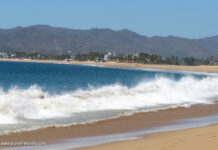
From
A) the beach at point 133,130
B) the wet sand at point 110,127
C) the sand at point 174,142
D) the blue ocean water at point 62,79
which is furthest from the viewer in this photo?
the blue ocean water at point 62,79

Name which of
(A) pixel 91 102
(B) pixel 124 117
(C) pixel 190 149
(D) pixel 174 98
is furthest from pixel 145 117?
(D) pixel 174 98

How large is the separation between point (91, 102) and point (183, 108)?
5.16 metres

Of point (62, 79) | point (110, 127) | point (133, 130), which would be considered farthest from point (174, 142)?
point (62, 79)

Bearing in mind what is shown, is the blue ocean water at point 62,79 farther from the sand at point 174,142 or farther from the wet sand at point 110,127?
the sand at point 174,142

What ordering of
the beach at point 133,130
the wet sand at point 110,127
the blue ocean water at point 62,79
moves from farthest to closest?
the blue ocean water at point 62,79, the wet sand at point 110,127, the beach at point 133,130

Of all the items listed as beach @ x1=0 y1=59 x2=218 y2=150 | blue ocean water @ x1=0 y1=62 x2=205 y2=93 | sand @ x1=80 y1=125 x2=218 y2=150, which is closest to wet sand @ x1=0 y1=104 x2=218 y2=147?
beach @ x1=0 y1=59 x2=218 y2=150

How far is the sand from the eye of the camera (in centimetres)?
1138

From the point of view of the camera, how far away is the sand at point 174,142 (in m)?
11.4

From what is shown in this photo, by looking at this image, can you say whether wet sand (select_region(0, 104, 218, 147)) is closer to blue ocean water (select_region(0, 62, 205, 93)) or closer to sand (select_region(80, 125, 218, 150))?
sand (select_region(80, 125, 218, 150))

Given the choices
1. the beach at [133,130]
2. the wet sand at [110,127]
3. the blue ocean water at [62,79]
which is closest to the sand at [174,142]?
the beach at [133,130]

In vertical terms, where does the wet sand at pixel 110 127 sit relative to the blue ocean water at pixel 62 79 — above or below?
above

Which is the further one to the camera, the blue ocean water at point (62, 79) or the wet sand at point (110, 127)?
the blue ocean water at point (62, 79)

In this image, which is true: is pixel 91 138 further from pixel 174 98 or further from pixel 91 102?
pixel 174 98

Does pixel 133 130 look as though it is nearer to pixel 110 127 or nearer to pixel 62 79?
pixel 110 127
